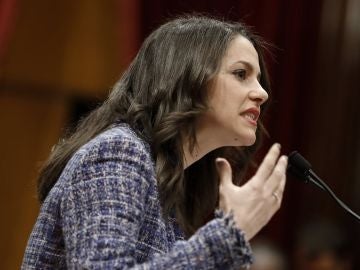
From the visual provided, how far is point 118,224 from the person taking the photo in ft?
3.53

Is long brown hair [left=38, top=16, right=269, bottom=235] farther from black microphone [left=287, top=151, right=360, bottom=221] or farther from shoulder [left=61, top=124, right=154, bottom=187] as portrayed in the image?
black microphone [left=287, top=151, right=360, bottom=221]

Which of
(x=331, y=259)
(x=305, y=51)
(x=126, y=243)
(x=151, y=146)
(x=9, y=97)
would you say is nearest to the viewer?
(x=126, y=243)

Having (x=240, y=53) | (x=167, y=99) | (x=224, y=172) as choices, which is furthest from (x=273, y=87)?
(x=224, y=172)

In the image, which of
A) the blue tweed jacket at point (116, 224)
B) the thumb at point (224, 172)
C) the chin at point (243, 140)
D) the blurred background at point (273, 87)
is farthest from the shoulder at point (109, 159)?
the blurred background at point (273, 87)

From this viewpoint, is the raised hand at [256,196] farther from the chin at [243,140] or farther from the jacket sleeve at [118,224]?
the chin at [243,140]

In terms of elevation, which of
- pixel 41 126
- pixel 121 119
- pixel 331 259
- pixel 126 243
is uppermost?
pixel 121 119

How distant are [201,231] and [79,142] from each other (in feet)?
0.94

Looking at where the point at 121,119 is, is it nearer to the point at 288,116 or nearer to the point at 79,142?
the point at 79,142

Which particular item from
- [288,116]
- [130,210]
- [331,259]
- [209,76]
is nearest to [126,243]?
[130,210]

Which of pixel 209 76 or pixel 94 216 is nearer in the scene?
pixel 94 216

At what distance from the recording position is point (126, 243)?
107cm

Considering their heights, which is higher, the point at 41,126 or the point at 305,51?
the point at 305,51

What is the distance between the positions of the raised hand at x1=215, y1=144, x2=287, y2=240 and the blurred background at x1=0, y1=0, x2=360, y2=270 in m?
1.18

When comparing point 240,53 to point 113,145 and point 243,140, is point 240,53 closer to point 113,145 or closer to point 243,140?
point 243,140
